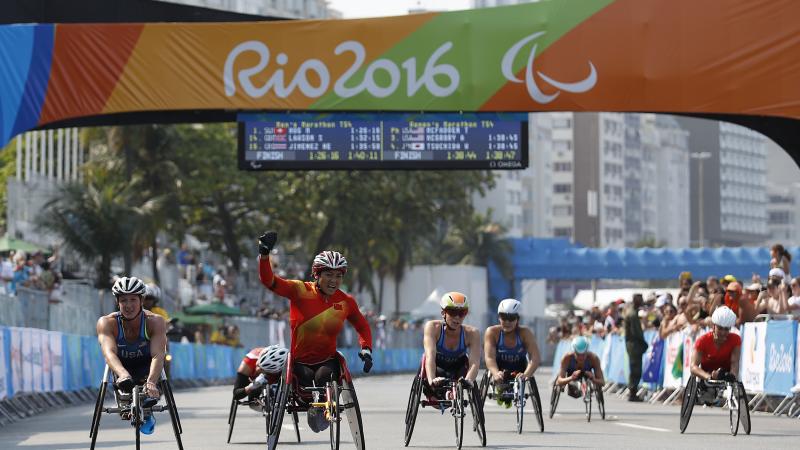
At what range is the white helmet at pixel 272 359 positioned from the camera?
17.9 metres

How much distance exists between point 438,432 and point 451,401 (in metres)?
2.83

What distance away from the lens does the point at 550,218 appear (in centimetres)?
19612

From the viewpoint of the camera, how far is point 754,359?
86.8ft

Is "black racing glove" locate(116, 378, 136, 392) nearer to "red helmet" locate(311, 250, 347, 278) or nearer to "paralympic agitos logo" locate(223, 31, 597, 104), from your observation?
"red helmet" locate(311, 250, 347, 278)

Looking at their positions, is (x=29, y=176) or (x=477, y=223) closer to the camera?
(x=29, y=176)

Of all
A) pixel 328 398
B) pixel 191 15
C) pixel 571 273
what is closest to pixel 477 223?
pixel 571 273

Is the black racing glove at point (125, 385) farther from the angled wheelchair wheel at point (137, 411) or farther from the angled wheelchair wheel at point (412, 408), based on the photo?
the angled wheelchair wheel at point (412, 408)

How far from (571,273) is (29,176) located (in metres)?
50.2

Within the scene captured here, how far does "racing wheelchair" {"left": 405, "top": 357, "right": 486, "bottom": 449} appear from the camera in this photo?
17.4 m

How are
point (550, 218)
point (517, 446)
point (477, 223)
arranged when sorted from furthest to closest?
1. point (550, 218)
2. point (477, 223)
3. point (517, 446)

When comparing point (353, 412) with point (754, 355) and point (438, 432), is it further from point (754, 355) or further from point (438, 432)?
point (754, 355)

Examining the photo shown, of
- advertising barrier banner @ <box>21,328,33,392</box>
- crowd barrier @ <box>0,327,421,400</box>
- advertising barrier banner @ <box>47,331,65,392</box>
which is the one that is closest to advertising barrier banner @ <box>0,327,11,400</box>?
crowd barrier @ <box>0,327,421,400</box>

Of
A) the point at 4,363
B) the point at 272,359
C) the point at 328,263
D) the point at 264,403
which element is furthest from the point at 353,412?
the point at 4,363

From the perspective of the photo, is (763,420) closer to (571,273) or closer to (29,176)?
(29,176)
